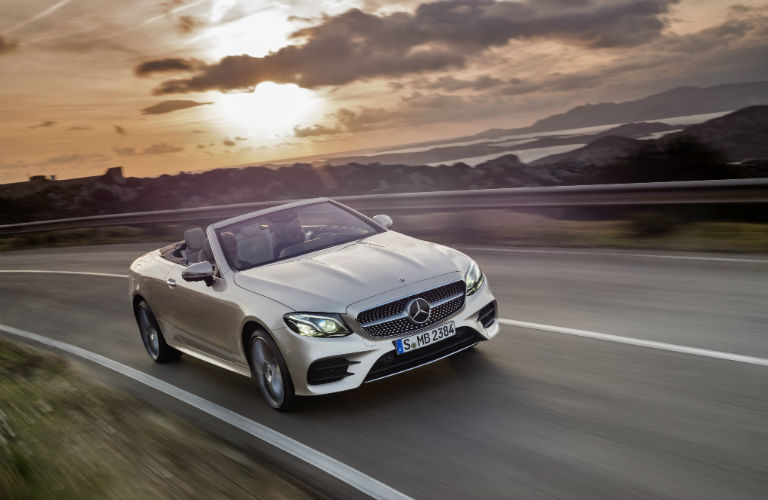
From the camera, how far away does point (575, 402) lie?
5.17 metres

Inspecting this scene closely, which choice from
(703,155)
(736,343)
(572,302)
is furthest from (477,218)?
(736,343)

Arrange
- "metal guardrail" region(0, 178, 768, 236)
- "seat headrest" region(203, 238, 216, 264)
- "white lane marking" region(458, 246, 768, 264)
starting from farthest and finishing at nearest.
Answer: "metal guardrail" region(0, 178, 768, 236)
"white lane marking" region(458, 246, 768, 264)
"seat headrest" region(203, 238, 216, 264)

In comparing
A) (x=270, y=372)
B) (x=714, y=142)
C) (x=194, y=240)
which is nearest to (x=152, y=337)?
(x=194, y=240)

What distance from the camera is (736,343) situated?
6.06 metres

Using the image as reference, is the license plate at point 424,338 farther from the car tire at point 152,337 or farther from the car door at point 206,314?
the car tire at point 152,337

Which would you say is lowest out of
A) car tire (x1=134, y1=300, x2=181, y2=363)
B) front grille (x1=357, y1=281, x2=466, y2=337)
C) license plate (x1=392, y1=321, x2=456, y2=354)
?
car tire (x1=134, y1=300, x2=181, y2=363)

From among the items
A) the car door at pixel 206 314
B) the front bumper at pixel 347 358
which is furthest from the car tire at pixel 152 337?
the front bumper at pixel 347 358

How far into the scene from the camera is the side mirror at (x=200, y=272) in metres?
6.19

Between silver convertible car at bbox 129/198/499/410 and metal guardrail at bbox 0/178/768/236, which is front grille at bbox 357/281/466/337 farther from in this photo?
metal guardrail at bbox 0/178/768/236

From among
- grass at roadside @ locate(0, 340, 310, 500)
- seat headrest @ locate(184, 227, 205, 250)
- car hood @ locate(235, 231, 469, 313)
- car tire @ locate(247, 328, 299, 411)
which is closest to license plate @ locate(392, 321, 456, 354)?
car hood @ locate(235, 231, 469, 313)

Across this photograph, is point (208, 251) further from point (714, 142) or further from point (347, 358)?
point (714, 142)

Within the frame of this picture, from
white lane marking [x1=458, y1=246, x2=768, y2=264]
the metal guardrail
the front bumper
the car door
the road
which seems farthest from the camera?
the metal guardrail

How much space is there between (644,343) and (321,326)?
2662mm

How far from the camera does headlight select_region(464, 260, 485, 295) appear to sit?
581 centimetres
